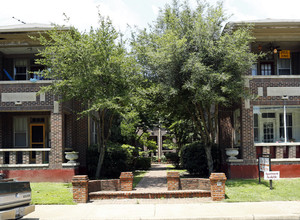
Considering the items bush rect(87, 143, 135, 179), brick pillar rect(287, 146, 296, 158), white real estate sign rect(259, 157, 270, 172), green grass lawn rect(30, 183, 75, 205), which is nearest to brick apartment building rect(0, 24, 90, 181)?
bush rect(87, 143, 135, 179)

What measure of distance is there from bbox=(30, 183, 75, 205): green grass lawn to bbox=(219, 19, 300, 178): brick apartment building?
281 inches

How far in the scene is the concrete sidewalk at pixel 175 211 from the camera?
9266 millimetres

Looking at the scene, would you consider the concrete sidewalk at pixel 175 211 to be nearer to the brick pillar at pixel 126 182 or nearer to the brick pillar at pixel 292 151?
the brick pillar at pixel 126 182

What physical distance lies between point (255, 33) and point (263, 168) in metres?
6.45

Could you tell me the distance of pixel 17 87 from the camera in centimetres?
1672

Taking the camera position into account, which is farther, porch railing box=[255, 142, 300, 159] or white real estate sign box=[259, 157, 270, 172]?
porch railing box=[255, 142, 300, 159]

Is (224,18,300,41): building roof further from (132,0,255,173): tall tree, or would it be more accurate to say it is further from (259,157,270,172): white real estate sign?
(259,157,270,172): white real estate sign

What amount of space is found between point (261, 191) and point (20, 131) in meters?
12.6

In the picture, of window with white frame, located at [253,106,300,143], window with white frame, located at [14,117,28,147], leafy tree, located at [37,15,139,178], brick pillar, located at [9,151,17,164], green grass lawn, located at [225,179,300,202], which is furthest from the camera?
window with white frame, located at [14,117,28,147]

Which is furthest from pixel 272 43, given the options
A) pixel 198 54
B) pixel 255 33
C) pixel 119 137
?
pixel 119 137

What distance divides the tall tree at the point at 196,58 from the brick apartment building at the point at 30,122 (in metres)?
4.90

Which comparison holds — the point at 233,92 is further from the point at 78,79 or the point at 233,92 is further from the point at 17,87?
the point at 17,87

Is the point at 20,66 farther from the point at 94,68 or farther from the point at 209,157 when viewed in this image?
the point at 209,157

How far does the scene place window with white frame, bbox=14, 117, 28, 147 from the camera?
18844mm
